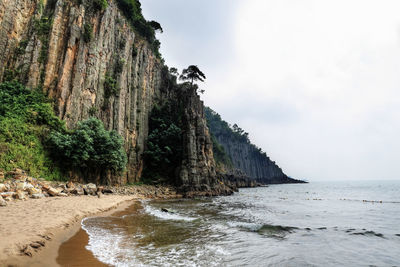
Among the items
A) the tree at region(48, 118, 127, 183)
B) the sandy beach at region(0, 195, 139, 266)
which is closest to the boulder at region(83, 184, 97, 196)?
the tree at region(48, 118, 127, 183)

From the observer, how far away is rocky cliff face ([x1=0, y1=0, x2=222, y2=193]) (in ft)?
80.7

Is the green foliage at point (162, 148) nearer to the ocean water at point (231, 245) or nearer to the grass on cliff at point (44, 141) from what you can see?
the grass on cliff at point (44, 141)

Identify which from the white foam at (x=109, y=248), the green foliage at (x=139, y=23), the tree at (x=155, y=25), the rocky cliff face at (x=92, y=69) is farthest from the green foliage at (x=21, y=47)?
the tree at (x=155, y=25)

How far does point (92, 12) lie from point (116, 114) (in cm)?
1633

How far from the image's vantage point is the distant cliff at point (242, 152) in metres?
121

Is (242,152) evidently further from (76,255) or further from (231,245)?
(76,255)

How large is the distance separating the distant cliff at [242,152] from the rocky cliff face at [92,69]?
6904 cm

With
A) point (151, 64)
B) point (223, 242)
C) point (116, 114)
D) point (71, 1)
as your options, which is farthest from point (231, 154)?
point (223, 242)

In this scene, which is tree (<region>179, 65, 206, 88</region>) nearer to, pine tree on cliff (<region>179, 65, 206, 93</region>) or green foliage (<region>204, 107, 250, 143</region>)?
pine tree on cliff (<region>179, 65, 206, 93</region>)

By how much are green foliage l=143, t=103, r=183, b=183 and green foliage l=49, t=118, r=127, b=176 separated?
10556mm

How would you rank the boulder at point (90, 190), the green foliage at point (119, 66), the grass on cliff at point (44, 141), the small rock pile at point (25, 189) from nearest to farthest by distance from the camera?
the small rock pile at point (25, 189)
the grass on cliff at point (44, 141)
the boulder at point (90, 190)
the green foliage at point (119, 66)

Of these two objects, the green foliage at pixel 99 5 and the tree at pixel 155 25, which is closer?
the green foliage at pixel 99 5

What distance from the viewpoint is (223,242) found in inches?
356

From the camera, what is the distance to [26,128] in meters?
19.9
